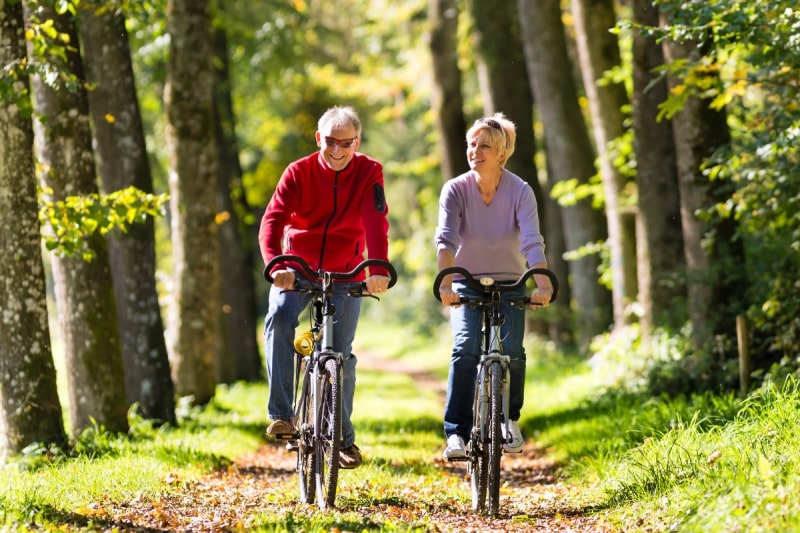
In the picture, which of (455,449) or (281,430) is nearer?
(455,449)

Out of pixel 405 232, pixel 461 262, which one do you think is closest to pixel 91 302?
pixel 461 262

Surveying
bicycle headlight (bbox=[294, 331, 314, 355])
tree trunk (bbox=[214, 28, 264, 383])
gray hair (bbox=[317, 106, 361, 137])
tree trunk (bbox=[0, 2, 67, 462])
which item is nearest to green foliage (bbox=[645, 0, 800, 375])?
gray hair (bbox=[317, 106, 361, 137])

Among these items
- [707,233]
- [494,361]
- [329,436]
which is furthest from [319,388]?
[707,233]

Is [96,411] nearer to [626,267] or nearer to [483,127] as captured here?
[483,127]

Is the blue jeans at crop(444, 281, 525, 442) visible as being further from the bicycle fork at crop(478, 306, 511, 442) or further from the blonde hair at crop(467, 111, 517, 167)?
the blonde hair at crop(467, 111, 517, 167)

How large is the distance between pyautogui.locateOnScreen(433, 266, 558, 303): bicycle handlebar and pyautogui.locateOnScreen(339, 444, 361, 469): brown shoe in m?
1.12

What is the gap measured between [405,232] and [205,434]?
122ft

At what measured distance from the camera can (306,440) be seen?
6.58 m

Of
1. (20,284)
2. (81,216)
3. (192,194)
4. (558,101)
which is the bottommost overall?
(20,284)

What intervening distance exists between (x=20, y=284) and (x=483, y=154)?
3.62m

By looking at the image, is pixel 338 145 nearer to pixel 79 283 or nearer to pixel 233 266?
pixel 79 283

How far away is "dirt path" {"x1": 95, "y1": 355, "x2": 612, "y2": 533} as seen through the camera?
6004 mm

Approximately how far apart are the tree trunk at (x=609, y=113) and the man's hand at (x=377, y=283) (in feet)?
29.4

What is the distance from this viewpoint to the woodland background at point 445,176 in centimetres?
805
